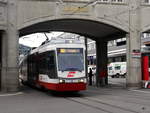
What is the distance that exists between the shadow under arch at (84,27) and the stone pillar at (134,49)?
1.01m

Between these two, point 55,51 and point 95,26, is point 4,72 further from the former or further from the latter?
point 95,26

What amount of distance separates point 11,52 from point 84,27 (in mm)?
8428

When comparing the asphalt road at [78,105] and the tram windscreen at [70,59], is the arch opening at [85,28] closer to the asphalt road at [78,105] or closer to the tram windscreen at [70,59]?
Result: the tram windscreen at [70,59]

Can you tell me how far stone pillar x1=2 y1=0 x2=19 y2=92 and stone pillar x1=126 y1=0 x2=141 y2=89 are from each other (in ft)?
30.1

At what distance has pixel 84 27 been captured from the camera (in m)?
33.2

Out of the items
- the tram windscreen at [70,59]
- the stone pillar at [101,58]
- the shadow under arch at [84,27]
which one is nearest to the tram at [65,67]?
the tram windscreen at [70,59]

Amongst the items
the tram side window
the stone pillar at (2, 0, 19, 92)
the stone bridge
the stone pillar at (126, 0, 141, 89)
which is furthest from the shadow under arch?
the tram side window

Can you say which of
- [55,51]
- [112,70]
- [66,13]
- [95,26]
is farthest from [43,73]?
[112,70]

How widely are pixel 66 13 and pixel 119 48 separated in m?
53.1

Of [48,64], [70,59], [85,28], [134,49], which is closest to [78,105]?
[70,59]

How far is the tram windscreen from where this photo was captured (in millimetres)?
21812

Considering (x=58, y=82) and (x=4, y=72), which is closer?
(x=58, y=82)

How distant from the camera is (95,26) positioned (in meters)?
31.8

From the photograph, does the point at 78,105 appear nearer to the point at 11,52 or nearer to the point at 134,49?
the point at 11,52
